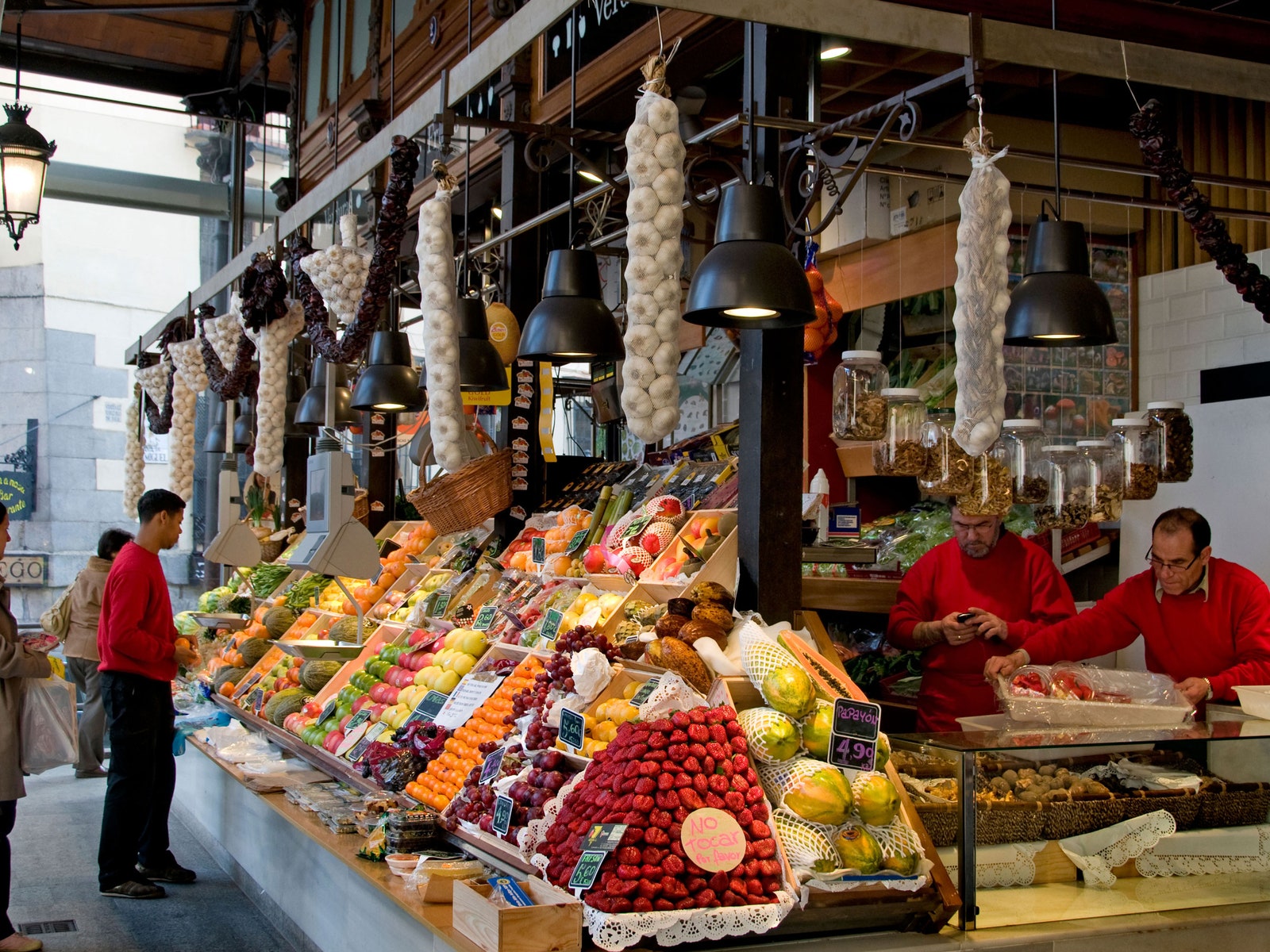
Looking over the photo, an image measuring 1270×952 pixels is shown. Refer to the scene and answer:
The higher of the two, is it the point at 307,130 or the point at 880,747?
the point at 307,130

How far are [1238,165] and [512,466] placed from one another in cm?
423

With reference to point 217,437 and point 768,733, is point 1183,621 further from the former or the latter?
point 217,437

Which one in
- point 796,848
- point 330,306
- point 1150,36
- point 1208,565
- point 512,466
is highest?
point 1150,36

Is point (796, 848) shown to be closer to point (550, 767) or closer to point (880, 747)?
point (880, 747)

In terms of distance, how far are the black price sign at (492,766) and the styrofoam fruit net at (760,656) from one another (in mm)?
897

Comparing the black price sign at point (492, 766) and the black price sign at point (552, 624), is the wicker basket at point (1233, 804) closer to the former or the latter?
the black price sign at point (492, 766)

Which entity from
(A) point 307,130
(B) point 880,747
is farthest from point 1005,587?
(A) point 307,130

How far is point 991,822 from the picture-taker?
3.18 m

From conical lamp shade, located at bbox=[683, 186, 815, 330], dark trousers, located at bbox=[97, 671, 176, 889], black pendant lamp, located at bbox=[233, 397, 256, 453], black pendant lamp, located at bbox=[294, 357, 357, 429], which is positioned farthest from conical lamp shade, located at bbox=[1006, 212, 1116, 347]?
black pendant lamp, located at bbox=[233, 397, 256, 453]

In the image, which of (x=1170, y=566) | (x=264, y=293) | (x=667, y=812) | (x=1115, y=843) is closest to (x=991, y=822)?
(x=1115, y=843)

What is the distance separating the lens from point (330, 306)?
576cm

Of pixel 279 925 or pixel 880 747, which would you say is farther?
pixel 279 925

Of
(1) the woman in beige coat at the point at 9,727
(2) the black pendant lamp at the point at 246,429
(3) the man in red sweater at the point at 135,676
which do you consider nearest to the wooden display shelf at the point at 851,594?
(3) the man in red sweater at the point at 135,676

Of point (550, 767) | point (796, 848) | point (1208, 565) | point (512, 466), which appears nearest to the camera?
point (796, 848)
